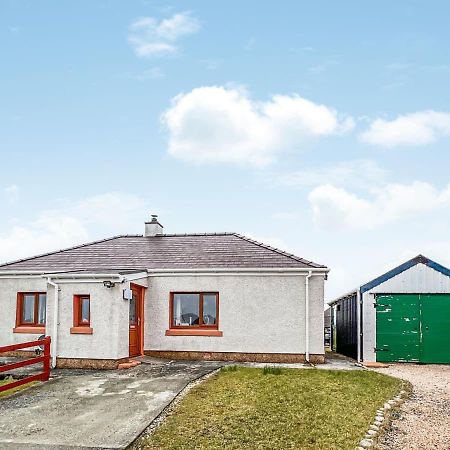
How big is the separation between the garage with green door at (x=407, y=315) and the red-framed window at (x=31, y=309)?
39.0ft

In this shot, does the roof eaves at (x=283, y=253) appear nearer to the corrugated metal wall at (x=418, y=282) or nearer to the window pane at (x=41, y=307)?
the corrugated metal wall at (x=418, y=282)

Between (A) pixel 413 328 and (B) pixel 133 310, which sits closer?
(B) pixel 133 310

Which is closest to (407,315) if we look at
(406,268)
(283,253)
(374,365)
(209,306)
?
(406,268)

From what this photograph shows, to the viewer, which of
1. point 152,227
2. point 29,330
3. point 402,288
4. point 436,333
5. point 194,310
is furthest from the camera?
point 152,227

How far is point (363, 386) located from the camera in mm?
12938

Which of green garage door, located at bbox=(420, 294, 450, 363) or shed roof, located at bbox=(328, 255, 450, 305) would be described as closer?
green garage door, located at bbox=(420, 294, 450, 363)

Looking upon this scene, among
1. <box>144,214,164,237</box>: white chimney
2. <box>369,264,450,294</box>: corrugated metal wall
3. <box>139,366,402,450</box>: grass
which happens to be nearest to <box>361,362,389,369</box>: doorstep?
<box>369,264,450,294</box>: corrugated metal wall

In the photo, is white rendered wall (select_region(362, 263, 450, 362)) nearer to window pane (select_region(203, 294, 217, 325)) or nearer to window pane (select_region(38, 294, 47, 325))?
window pane (select_region(203, 294, 217, 325))

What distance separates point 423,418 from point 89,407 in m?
6.70

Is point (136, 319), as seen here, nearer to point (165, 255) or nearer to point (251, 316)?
point (165, 255)

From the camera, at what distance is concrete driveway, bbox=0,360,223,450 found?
29.3 ft

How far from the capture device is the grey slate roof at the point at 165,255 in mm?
18484

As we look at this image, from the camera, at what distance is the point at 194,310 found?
727 inches

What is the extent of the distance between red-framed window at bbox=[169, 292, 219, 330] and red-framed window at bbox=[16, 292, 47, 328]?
5.32m
